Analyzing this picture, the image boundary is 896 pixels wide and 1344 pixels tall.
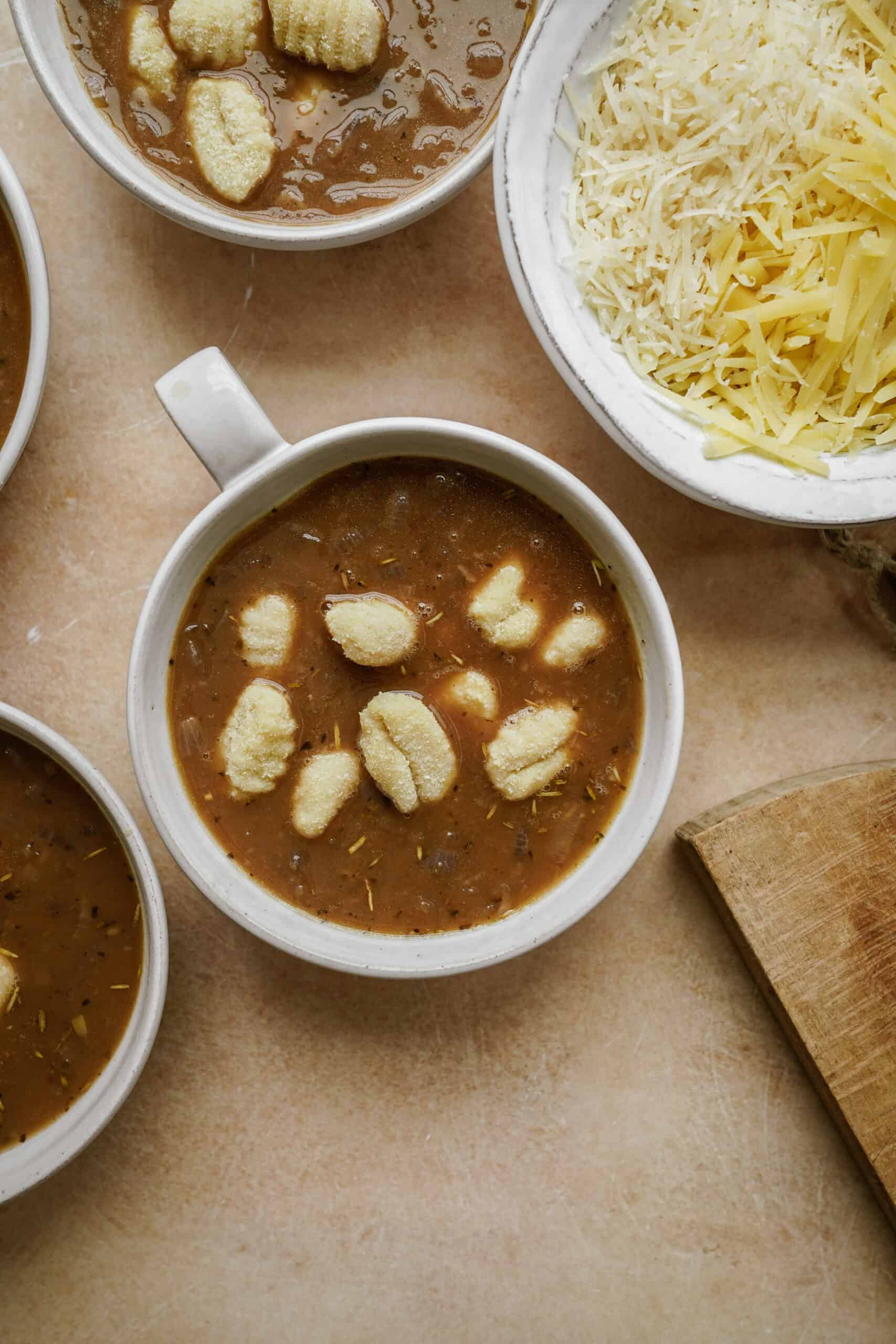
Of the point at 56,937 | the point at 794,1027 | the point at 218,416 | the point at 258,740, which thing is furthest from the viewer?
the point at 794,1027

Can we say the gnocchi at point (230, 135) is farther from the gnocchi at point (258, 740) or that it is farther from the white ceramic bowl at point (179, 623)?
the gnocchi at point (258, 740)

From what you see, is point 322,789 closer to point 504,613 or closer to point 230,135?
point 504,613

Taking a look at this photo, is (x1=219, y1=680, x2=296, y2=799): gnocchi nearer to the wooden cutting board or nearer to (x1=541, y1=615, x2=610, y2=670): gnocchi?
(x1=541, y1=615, x2=610, y2=670): gnocchi

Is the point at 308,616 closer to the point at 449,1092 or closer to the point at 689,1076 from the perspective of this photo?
the point at 449,1092

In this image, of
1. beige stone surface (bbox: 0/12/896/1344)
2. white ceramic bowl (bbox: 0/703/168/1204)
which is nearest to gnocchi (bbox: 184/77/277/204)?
beige stone surface (bbox: 0/12/896/1344)

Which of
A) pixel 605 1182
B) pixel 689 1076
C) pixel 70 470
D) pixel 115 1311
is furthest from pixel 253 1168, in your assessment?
pixel 70 470

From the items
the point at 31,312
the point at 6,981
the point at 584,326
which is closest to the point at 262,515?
the point at 31,312

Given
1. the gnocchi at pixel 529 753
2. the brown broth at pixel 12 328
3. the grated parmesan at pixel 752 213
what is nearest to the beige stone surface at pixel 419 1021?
the brown broth at pixel 12 328

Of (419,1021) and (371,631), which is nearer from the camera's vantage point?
(371,631)
